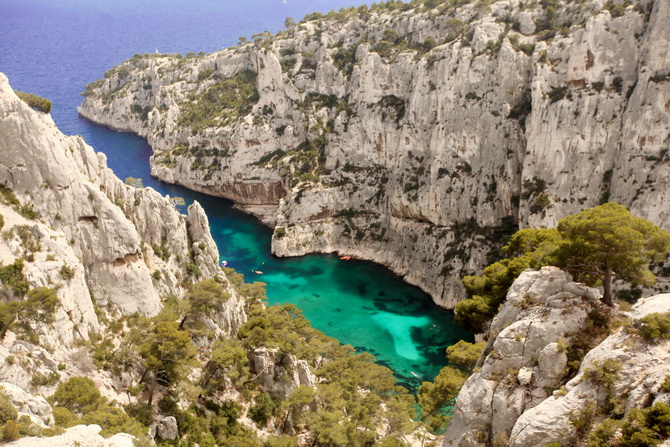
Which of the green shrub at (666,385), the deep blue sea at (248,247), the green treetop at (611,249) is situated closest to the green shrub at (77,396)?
the green shrub at (666,385)

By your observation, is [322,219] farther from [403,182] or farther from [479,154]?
[479,154]

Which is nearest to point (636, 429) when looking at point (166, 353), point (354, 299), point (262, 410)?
point (262, 410)

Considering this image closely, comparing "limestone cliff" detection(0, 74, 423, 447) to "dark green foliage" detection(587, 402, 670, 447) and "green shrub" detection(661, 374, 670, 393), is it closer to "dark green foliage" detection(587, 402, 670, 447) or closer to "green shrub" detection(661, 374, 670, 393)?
"dark green foliage" detection(587, 402, 670, 447)

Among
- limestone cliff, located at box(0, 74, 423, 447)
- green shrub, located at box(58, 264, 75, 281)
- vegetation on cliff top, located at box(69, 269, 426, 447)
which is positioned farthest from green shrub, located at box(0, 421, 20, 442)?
green shrub, located at box(58, 264, 75, 281)

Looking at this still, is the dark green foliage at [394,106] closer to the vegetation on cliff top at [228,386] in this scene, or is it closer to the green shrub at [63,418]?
the vegetation on cliff top at [228,386]

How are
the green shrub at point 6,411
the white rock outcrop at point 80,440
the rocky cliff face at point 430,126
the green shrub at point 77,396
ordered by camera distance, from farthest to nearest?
1. the rocky cliff face at point 430,126
2. the green shrub at point 77,396
3. the green shrub at point 6,411
4. the white rock outcrop at point 80,440

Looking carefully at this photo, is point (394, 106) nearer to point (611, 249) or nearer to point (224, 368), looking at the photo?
point (224, 368)
